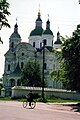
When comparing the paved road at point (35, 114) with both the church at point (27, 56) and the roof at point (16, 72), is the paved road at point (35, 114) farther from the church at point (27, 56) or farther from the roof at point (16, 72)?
the roof at point (16, 72)

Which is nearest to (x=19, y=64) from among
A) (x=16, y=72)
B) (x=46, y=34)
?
(x=16, y=72)

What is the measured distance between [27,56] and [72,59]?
58068mm

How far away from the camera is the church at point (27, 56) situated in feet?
297

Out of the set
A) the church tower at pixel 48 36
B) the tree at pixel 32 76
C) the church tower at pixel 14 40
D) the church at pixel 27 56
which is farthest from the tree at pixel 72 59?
Answer: the church tower at pixel 14 40

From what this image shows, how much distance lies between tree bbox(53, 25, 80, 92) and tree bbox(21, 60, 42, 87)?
122ft

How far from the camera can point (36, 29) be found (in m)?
102

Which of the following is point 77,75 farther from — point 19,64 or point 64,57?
point 19,64

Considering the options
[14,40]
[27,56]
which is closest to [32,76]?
[27,56]

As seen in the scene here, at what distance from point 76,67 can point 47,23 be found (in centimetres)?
6843

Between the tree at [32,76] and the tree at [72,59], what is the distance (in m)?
37.2

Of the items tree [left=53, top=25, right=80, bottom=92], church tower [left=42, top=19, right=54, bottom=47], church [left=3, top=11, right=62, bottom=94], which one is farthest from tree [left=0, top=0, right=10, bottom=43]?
church tower [left=42, top=19, right=54, bottom=47]

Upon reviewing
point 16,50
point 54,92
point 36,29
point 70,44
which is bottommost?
point 54,92

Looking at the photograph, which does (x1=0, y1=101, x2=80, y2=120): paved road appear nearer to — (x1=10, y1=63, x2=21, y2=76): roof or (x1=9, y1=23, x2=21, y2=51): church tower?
(x1=10, y1=63, x2=21, y2=76): roof

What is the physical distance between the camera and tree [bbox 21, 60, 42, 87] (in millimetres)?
74938
